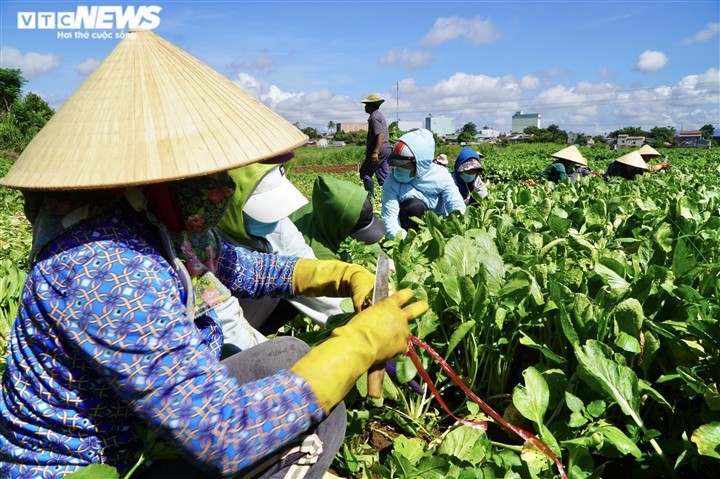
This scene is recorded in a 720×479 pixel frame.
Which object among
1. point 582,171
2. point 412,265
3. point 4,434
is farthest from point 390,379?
point 582,171

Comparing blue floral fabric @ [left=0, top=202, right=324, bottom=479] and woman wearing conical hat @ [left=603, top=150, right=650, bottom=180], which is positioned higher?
blue floral fabric @ [left=0, top=202, right=324, bottom=479]

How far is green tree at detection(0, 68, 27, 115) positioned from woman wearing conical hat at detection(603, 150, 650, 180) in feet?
149

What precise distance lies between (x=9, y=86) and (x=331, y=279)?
53992 millimetres

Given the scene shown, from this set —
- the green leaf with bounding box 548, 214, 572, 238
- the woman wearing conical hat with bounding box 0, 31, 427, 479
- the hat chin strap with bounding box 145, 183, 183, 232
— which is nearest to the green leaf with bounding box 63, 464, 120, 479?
the woman wearing conical hat with bounding box 0, 31, 427, 479

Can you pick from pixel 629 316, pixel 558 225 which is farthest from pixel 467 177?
pixel 629 316

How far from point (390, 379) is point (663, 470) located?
2.84ft

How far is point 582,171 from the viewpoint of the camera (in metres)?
Answer: 8.51

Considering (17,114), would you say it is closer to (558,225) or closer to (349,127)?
(558,225)

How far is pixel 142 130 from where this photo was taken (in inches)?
47.8

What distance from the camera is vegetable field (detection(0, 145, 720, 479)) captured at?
155 centimetres

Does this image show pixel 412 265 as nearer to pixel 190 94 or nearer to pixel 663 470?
pixel 663 470

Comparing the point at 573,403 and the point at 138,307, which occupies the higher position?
the point at 138,307

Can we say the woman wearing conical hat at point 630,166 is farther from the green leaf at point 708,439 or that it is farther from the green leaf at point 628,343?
the green leaf at point 708,439

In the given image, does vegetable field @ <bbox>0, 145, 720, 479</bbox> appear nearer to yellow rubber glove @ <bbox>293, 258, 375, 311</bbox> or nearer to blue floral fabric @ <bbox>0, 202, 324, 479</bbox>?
yellow rubber glove @ <bbox>293, 258, 375, 311</bbox>
